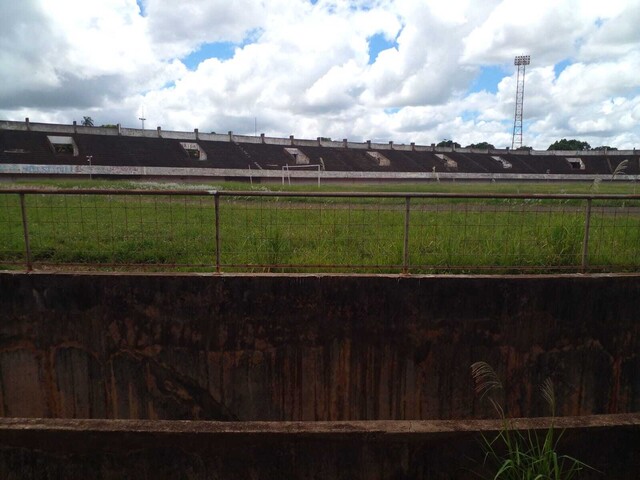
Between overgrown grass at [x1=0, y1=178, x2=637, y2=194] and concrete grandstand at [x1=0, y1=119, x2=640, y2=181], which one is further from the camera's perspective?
concrete grandstand at [x1=0, y1=119, x2=640, y2=181]

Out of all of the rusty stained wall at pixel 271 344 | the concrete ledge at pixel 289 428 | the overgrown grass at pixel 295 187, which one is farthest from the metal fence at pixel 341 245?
the overgrown grass at pixel 295 187

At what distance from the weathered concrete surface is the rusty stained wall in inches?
100

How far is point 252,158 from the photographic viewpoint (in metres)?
47.0

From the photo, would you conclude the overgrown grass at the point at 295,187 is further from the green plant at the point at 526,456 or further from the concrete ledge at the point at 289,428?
the green plant at the point at 526,456

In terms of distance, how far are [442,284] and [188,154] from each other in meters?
43.6

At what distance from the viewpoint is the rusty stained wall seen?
17.2 feet

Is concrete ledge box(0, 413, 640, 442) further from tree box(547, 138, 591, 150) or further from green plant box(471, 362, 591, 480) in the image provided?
tree box(547, 138, 591, 150)

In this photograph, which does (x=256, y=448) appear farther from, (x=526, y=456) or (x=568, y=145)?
(x=568, y=145)

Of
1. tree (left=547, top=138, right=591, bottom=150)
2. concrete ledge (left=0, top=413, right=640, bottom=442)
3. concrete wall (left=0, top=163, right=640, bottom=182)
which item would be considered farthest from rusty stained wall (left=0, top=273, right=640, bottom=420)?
tree (left=547, top=138, right=591, bottom=150)

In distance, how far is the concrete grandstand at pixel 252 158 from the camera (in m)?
37.3

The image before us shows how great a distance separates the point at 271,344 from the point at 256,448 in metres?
2.62

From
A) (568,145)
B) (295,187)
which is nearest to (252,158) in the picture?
(295,187)

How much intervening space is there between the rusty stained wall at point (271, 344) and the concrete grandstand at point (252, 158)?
25.9 m

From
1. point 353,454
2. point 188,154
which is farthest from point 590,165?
point 353,454
